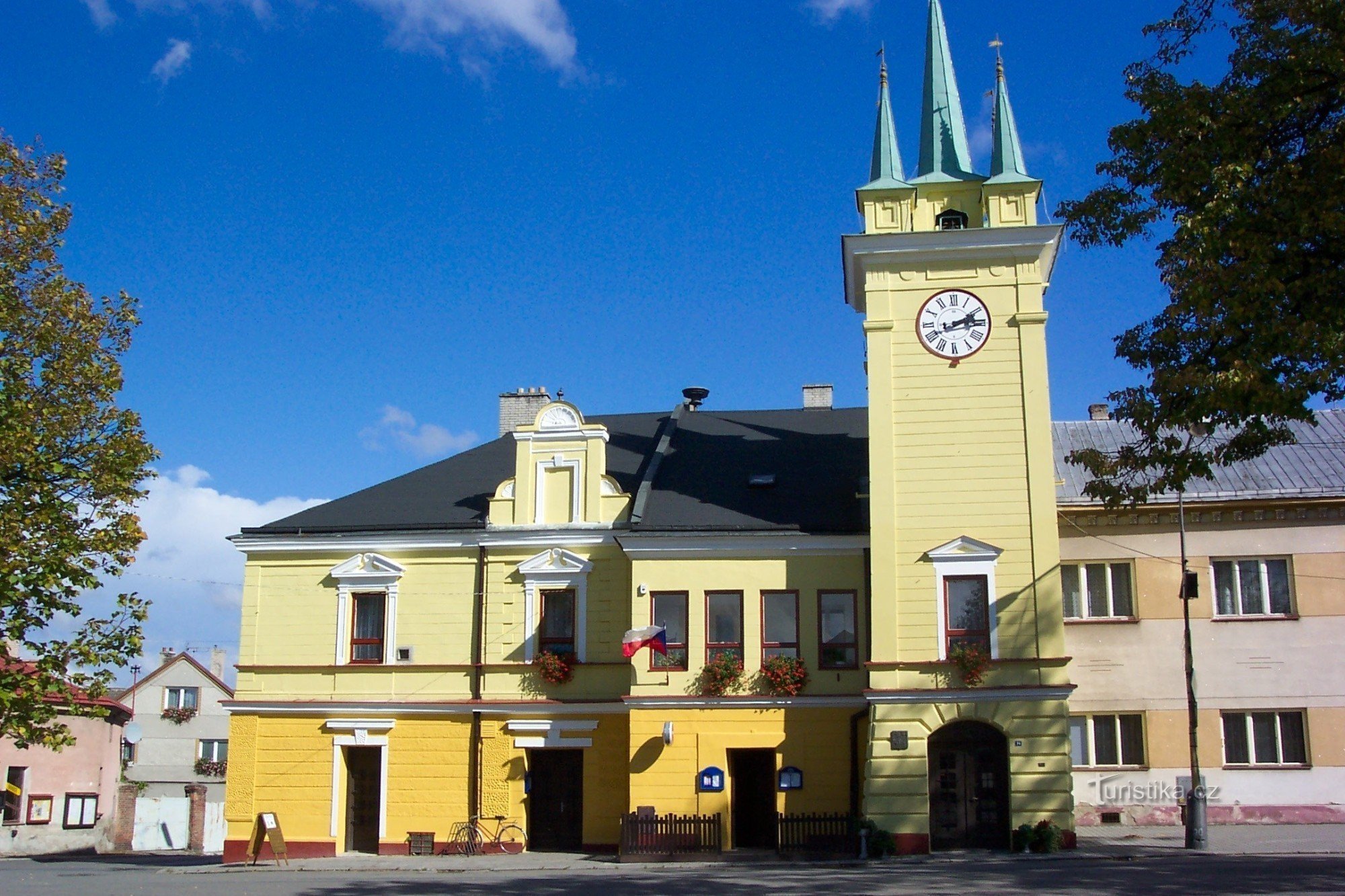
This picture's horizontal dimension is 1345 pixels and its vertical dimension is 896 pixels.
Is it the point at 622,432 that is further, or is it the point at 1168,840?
the point at 622,432

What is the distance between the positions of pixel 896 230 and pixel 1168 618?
37.2 ft

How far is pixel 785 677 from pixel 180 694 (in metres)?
39.1

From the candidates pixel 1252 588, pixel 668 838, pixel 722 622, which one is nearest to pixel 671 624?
pixel 722 622

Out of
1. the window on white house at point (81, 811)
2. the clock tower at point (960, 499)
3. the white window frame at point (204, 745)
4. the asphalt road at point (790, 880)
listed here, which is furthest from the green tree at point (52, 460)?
the white window frame at point (204, 745)

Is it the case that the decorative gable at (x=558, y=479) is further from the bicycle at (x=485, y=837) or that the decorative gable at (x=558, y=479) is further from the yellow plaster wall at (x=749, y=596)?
the bicycle at (x=485, y=837)

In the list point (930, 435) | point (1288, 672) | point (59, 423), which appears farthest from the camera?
point (1288, 672)

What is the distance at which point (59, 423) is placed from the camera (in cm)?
1909

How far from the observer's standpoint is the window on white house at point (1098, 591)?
30.5 m

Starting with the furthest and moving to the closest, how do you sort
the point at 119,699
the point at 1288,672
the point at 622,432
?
1. the point at 119,699
2. the point at 622,432
3. the point at 1288,672

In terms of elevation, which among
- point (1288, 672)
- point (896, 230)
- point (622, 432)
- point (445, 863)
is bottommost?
point (445, 863)

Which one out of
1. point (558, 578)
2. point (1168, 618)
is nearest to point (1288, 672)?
point (1168, 618)

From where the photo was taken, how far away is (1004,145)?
1113 inches

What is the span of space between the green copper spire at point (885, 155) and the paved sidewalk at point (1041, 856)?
46.5 ft

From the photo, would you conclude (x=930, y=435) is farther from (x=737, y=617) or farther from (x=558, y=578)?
(x=558, y=578)
